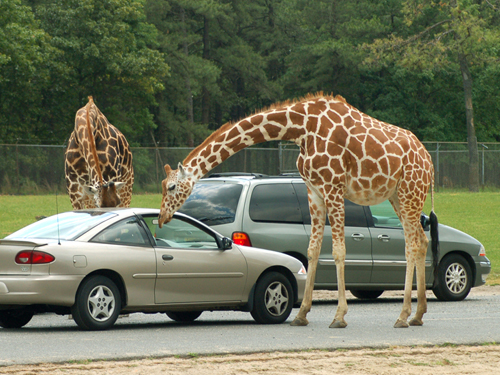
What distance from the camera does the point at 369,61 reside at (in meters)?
→ 50.6

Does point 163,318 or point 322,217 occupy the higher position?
point 322,217

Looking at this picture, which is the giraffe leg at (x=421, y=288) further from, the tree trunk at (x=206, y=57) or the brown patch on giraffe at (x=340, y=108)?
the tree trunk at (x=206, y=57)

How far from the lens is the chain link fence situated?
37.9 meters

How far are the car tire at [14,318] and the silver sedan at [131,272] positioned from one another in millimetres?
12

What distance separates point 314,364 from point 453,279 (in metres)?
7.72

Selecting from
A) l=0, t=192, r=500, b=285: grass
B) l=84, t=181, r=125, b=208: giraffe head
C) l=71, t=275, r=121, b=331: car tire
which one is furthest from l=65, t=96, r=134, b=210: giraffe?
l=0, t=192, r=500, b=285: grass

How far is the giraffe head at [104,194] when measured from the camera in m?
13.1

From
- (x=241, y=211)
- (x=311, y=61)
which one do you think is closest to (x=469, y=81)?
(x=311, y=61)

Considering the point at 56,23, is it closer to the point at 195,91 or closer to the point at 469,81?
the point at 195,91

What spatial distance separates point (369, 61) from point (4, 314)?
42368 mm

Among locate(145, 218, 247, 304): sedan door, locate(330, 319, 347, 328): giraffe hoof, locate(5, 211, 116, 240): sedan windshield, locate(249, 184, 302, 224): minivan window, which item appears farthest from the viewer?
locate(249, 184, 302, 224): minivan window

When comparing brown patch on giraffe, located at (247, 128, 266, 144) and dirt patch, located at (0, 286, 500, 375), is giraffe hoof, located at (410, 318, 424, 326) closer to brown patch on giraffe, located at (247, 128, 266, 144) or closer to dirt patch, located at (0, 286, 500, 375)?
dirt patch, located at (0, 286, 500, 375)

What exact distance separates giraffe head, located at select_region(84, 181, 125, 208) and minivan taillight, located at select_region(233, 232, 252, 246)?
1.90 meters

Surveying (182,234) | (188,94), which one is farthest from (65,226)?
(188,94)
